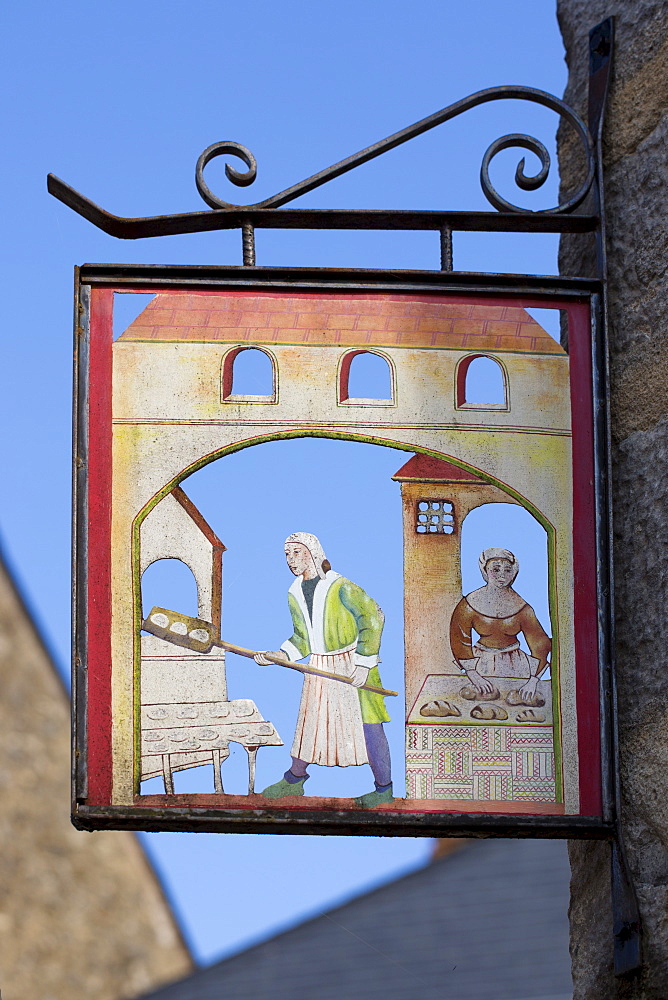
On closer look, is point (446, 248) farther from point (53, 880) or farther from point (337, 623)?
point (53, 880)

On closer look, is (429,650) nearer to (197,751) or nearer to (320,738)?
(320,738)

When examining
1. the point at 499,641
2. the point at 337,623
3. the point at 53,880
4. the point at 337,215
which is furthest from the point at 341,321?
the point at 53,880

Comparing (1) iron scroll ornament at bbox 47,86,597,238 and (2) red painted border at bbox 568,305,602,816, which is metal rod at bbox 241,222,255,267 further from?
(2) red painted border at bbox 568,305,602,816

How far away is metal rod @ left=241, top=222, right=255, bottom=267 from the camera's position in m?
3.62

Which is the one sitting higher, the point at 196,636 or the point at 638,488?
the point at 638,488

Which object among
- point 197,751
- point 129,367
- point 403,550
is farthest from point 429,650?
point 129,367

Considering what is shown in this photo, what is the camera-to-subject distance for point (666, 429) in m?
3.48

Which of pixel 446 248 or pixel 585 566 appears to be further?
pixel 446 248

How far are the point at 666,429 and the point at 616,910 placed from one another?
0.96 metres

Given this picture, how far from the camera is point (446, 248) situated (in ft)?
11.9

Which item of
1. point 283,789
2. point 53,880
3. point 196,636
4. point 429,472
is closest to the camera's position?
point 283,789

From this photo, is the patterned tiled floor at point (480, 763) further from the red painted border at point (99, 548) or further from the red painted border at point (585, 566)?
the red painted border at point (99, 548)

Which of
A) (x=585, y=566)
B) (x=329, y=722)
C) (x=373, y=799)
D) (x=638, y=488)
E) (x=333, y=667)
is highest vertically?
(x=638, y=488)

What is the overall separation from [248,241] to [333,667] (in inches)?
36.4
